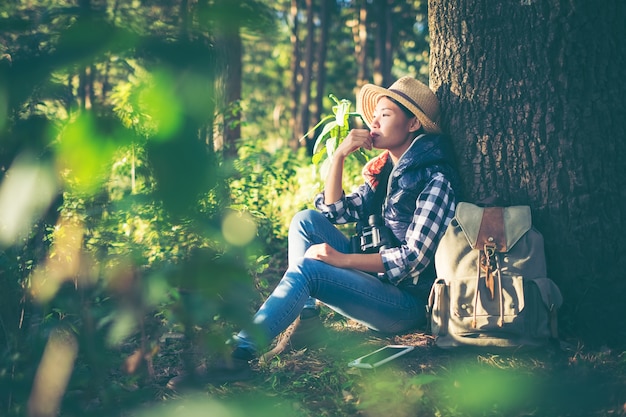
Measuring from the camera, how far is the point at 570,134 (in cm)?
341

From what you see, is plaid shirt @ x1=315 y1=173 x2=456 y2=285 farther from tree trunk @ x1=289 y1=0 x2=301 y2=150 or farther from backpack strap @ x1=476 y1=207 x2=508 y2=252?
tree trunk @ x1=289 y1=0 x2=301 y2=150

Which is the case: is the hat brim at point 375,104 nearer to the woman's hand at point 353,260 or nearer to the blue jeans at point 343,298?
the woman's hand at point 353,260

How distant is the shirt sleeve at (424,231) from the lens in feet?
11.6

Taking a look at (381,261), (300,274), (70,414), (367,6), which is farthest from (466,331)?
(367,6)

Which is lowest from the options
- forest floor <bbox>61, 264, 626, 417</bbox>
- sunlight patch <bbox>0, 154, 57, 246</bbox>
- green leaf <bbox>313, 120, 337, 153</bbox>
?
forest floor <bbox>61, 264, 626, 417</bbox>

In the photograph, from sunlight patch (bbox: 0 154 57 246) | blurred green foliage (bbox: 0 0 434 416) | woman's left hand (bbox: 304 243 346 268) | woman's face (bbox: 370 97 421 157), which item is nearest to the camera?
blurred green foliage (bbox: 0 0 434 416)

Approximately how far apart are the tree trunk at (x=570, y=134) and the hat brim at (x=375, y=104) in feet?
1.25

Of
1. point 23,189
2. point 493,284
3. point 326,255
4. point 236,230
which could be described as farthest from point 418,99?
point 23,189

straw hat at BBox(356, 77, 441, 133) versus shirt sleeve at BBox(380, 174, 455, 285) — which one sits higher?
Result: straw hat at BBox(356, 77, 441, 133)

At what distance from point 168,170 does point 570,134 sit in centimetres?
A: 289

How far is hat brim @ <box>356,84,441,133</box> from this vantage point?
148 inches

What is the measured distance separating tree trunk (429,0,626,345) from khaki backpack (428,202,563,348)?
0.70 ft

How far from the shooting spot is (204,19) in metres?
1.06

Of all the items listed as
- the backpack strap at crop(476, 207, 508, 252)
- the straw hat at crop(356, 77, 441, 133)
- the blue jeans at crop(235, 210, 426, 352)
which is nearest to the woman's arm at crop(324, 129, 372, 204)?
the straw hat at crop(356, 77, 441, 133)
